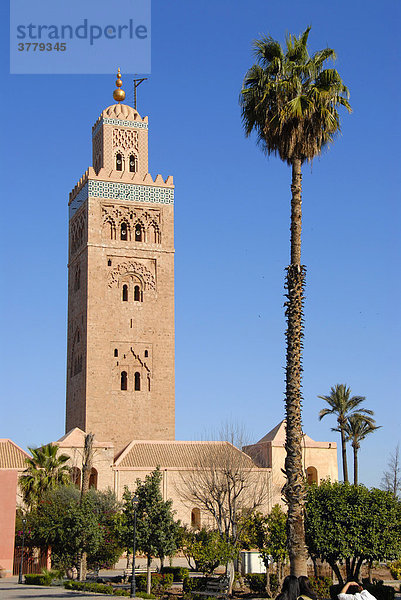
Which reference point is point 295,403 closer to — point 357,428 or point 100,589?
point 100,589

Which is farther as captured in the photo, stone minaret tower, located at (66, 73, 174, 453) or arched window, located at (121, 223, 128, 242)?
arched window, located at (121, 223, 128, 242)

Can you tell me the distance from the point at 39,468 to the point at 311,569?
40.3 ft

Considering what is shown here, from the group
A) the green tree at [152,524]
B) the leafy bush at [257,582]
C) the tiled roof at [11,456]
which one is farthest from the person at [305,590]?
the tiled roof at [11,456]

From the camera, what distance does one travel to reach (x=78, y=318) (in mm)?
50344

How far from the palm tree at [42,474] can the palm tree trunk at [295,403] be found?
20.6 metres

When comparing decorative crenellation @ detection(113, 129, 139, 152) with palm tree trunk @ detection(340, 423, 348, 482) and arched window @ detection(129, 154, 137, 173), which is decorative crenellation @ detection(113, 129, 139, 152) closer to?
arched window @ detection(129, 154, 137, 173)

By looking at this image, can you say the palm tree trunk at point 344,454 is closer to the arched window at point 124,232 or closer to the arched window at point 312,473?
the arched window at point 312,473

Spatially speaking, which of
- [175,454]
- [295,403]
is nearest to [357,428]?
[175,454]

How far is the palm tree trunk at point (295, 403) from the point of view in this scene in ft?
55.8

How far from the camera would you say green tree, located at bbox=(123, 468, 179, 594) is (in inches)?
1023

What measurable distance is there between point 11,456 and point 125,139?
2129 centimetres

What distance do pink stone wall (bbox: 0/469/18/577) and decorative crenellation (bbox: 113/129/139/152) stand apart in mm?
22756

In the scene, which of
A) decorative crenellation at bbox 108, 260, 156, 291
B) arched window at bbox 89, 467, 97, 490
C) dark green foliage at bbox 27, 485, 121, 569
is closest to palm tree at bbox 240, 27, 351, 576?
dark green foliage at bbox 27, 485, 121, 569

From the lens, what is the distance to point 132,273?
49656 millimetres
